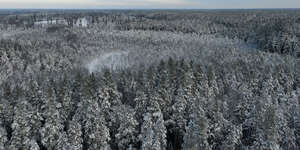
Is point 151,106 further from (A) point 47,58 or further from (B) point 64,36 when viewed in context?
(B) point 64,36

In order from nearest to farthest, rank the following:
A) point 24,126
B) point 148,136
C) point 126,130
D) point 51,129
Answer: point 148,136 → point 24,126 → point 51,129 → point 126,130

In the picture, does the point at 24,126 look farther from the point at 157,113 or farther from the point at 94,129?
the point at 157,113

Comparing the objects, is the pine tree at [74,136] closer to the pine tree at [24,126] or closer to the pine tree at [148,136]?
the pine tree at [24,126]

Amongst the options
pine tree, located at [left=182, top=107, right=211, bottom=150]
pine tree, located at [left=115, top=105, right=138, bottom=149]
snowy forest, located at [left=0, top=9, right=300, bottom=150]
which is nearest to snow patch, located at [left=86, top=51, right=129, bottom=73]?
snowy forest, located at [left=0, top=9, right=300, bottom=150]

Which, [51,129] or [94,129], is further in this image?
[51,129]

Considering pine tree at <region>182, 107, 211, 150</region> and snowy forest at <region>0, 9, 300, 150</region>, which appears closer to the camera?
pine tree at <region>182, 107, 211, 150</region>

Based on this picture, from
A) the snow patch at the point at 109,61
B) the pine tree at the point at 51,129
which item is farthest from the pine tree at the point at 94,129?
the snow patch at the point at 109,61

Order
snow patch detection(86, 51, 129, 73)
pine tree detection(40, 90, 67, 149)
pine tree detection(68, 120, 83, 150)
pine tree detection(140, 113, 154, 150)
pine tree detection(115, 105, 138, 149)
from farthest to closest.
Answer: snow patch detection(86, 51, 129, 73) < pine tree detection(115, 105, 138, 149) < pine tree detection(40, 90, 67, 149) < pine tree detection(68, 120, 83, 150) < pine tree detection(140, 113, 154, 150)

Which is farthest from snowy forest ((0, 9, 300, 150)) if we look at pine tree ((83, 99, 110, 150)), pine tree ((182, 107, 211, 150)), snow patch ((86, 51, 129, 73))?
snow patch ((86, 51, 129, 73))

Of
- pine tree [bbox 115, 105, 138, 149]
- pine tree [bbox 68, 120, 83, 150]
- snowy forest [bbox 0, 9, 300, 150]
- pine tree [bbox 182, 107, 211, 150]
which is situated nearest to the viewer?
pine tree [bbox 182, 107, 211, 150]

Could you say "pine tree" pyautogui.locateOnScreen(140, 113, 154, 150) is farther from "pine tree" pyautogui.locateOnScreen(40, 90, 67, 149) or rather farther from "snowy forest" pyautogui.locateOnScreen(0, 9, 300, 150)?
"pine tree" pyautogui.locateOnScreen(40, 90, 67, 149)

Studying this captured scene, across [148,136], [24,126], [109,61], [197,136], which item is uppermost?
[197,136]

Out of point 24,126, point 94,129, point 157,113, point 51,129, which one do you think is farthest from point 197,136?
point 24,126
